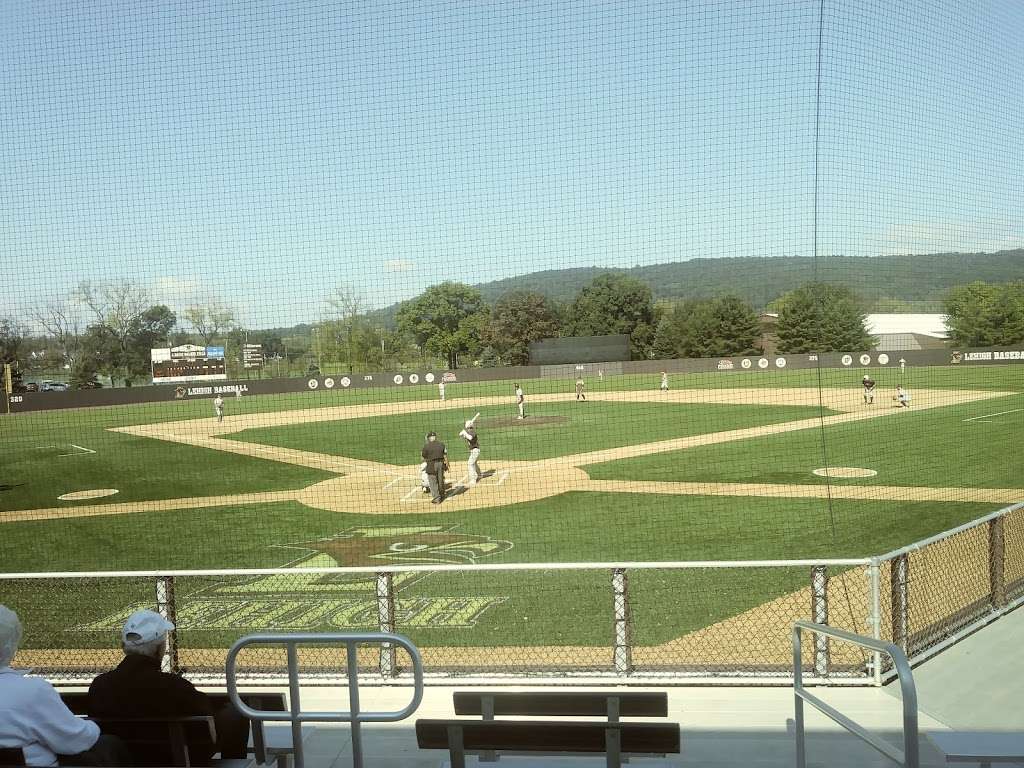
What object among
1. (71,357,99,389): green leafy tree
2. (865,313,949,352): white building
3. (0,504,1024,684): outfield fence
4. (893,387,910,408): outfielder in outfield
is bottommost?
(0,504,1024,684): outfield fence

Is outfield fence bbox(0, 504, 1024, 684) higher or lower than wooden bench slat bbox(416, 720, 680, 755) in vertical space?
lower

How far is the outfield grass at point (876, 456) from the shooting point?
1583cm

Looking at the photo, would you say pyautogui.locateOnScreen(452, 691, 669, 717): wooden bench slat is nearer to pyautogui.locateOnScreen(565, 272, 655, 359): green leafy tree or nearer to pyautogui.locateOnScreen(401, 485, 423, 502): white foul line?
pyautogui.locateOnScreen(565, 272, 655, 359): green leafy tree

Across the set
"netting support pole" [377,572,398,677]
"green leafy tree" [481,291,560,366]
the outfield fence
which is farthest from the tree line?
"netting support pole" [377,572,398,677]

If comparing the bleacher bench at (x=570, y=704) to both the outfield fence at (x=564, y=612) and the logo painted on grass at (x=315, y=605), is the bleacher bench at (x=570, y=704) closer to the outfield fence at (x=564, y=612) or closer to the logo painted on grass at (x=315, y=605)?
the outfield fence at (x=564, y=612)

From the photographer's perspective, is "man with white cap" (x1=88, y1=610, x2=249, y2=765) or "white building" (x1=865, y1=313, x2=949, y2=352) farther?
"white building" (x1=865, y1=313, x2=949, y2=352)

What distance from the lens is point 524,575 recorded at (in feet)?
31.0

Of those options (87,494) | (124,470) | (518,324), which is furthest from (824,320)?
(124,470)

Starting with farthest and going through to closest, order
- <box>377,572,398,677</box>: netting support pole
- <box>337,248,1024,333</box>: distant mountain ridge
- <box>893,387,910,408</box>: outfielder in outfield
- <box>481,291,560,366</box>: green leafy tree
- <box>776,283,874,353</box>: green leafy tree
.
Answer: <box>893,387,910,408</box>: outfielder in outfield
<box>776,283,874,353</box>: green leafy tree
<box>481,291,560,366</box>: green leafy tree
<box>337,248,1024,333</box>: distant mountain ridge
<box>377,572,398,677</box>: netting support pole

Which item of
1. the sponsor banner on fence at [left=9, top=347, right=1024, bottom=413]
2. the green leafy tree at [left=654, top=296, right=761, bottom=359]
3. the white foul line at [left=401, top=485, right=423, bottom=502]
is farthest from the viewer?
the sponsor banner on fence at [left=9, top=347, right=1024, bottom=413]

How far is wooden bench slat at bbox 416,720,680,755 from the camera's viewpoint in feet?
9.71

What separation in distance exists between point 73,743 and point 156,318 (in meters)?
9.98

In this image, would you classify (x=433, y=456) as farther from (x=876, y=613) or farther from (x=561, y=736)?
(x=561, y=736)

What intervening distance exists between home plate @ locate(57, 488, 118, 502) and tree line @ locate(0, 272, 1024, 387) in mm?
4319
